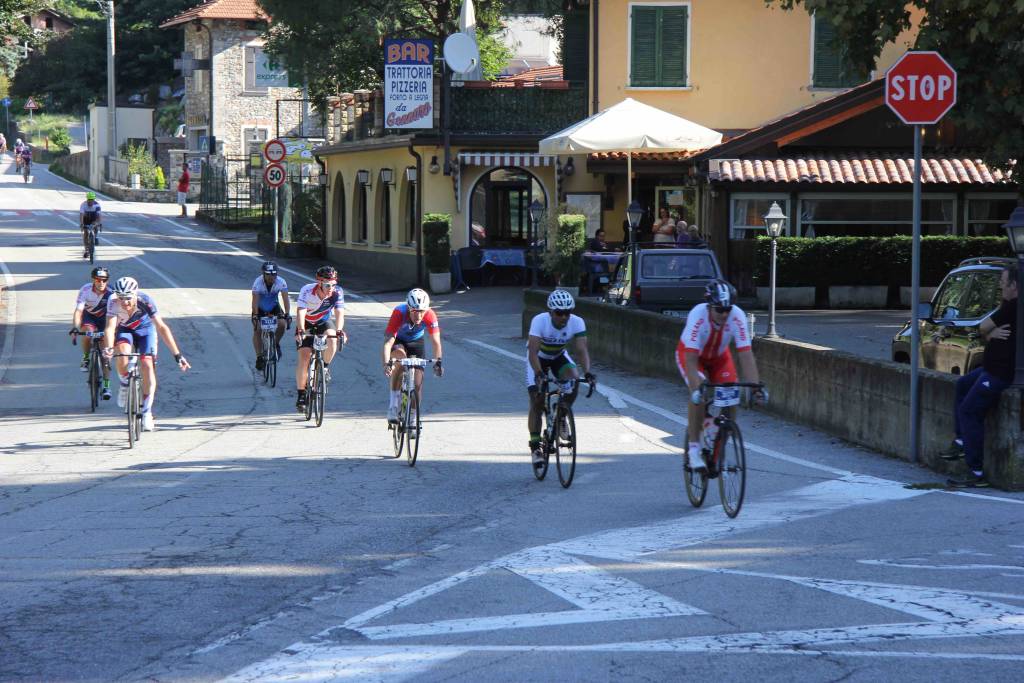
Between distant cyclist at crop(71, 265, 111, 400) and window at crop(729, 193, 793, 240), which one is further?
window at crop(729, 193, 793, 240)

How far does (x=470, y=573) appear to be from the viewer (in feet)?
28.0

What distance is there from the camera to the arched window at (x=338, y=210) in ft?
144

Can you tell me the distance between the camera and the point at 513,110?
35.6 m

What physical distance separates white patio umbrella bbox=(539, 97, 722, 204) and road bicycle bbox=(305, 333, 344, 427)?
12970 mm

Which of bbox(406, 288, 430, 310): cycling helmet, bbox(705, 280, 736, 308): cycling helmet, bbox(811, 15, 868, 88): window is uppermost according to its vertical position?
bbox(811, 15, 868, 88): window

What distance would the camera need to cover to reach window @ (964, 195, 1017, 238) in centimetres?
3119

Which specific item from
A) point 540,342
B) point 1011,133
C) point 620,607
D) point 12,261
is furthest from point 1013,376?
point 12,261

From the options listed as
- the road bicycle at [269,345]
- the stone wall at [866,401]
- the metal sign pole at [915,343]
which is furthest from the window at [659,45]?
the metal sign pole at [915,343]

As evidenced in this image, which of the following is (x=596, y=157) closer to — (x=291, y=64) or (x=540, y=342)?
(x=291, y=64)

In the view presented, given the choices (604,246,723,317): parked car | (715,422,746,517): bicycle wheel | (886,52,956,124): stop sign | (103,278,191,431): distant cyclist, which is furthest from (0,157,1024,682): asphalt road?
(604,246,723,317): parked car

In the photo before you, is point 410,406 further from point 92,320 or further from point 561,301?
point 92,320

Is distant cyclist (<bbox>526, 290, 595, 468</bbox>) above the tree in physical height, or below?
below

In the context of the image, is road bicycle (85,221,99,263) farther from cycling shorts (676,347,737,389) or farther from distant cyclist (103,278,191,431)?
cycling shorts (676,347,737,389)

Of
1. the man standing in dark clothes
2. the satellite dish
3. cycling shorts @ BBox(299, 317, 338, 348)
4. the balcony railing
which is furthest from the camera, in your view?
the balcony railing
